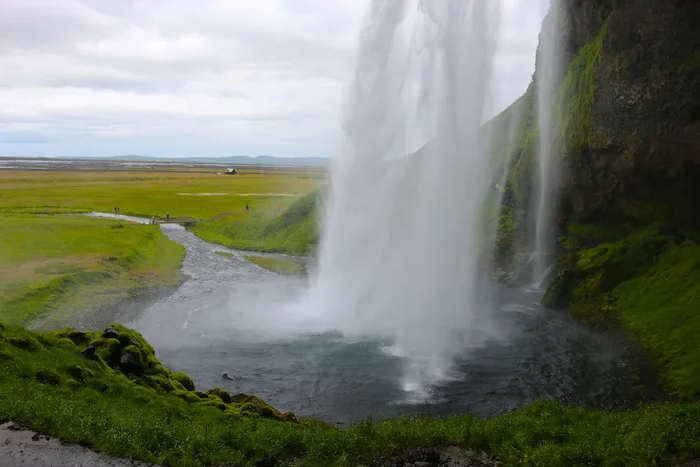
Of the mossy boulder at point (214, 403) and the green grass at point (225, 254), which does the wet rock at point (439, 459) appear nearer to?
the mossy boulder at point (214, 403)

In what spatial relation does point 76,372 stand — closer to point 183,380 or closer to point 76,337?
point 76,337

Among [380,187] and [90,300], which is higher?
[380,187]

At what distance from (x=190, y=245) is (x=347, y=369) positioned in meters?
41.9

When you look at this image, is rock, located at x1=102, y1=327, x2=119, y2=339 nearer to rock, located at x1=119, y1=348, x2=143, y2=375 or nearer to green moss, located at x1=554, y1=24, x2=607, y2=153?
rock, located at x1=119, y1=348, x2=143, y2=375

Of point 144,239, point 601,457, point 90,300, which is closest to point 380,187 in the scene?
point 90,300

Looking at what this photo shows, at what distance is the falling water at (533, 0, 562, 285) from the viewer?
1737 inches

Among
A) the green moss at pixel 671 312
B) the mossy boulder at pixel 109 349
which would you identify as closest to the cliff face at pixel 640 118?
the green moss at pixel 671 312

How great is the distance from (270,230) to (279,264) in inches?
624

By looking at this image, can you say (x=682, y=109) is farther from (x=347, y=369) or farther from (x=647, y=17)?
(x=347, y=369)

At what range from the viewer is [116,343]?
68.2 ft

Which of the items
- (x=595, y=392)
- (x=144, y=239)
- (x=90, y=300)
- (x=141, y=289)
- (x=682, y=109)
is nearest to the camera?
(x=595, y=392)

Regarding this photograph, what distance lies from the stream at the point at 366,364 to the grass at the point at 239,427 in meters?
2.88

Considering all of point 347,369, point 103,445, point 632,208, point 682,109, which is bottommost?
point 347,369

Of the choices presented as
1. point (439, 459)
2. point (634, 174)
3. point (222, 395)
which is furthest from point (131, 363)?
point (634, 174)
